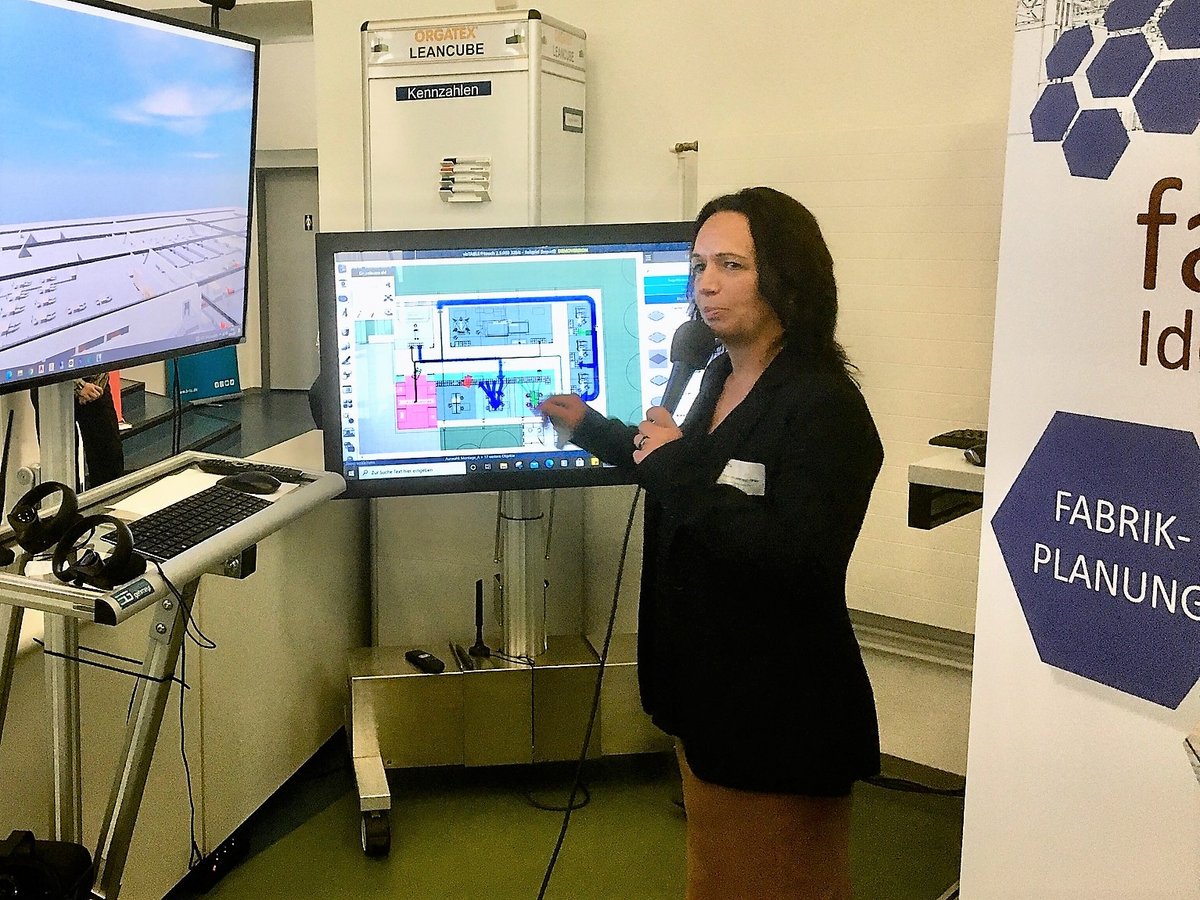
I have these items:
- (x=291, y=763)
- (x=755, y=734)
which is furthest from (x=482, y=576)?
(x=755, y=734)

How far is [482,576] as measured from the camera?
323 centimetres

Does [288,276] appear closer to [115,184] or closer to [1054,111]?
[115,184]

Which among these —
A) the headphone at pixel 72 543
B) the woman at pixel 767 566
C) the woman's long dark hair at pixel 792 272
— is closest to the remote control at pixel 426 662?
the woman at pixel 767 566

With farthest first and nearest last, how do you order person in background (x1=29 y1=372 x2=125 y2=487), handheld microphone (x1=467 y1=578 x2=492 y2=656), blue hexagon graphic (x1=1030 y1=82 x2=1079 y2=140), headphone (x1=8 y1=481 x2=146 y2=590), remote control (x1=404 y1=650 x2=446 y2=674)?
→ handheld microphone (x1=467 y1=578 x2=492 y2=656)
remote control (x1=404 y1=650 x2=446 y2=674)
person in background (x1=29 y1=372 x2=125 y2=487)
headphone (x1=8 y1=481 x2=146 y2=590)
blue hexagon graphic (x1=1030 y1=82 x2=1079 y2=140)

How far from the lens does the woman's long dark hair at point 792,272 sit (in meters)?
1.59

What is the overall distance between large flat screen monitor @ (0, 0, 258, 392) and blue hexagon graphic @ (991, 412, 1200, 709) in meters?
1.31

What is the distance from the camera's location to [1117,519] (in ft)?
3.76

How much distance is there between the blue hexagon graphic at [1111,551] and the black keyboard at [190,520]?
1092 millimetres

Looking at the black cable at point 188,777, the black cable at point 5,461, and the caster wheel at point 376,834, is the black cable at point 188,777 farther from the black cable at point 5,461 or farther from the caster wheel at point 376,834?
the black cable at point 5,461

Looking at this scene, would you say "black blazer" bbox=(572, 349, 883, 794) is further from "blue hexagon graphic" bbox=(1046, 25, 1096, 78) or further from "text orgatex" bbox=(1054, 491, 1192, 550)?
"blue hexagon graphic" bbox=(1046, 25, 1096, 78)

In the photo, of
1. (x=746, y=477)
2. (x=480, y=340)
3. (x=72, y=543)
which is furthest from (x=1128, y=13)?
(x=480, y=340)

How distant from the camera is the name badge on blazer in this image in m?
1.55

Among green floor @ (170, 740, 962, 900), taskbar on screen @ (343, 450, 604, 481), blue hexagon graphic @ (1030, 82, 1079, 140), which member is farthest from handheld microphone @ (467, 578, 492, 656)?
blue hexagon graphic @ (1030, 82, 1079, 140)

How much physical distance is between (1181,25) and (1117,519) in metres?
0.47
